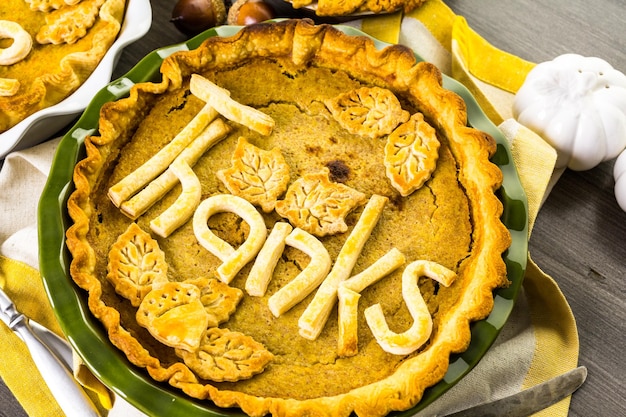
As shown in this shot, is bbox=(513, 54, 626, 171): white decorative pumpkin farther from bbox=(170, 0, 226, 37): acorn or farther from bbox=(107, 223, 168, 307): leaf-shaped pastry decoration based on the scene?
bbox=(107, 223, 168, 307): leaf-shaped pastry decoration

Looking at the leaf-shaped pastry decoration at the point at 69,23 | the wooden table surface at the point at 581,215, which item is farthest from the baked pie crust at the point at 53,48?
the wooden table surface at the point at 581,215

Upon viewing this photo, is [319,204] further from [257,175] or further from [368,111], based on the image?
[368,111]

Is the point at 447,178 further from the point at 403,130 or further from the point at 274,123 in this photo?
the point at 274,123

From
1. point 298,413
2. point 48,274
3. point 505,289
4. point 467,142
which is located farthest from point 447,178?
point 48,274

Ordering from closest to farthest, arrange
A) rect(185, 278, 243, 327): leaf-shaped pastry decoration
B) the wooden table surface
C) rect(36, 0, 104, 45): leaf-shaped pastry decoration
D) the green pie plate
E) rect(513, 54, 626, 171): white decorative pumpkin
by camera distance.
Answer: the green pie plate → rect(185, 278, 243, 327): leaf-shaped pastry decoration → the wooden table surface → rect(513, 54, 626, 171): white decorative pumpkin → rect(36, 0, 104, 45): leaf-shaped pastry decoration

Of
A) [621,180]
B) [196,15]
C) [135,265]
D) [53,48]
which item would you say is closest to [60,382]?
[135,265]

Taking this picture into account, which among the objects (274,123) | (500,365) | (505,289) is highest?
(274,123)

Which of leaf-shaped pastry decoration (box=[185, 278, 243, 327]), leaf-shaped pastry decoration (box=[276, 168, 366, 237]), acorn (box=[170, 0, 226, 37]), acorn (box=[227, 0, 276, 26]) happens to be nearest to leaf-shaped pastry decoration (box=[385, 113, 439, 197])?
leaf-shaped pastry decoration (box=[276, 168, 366, 237])
